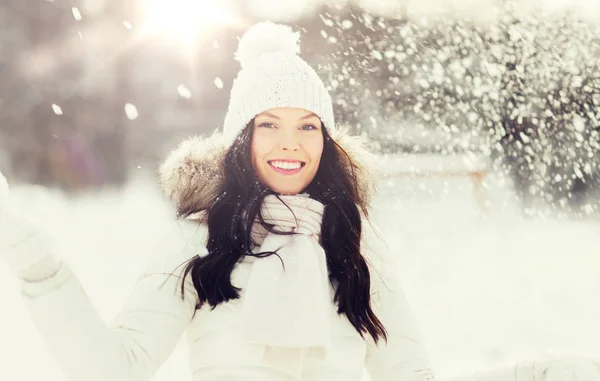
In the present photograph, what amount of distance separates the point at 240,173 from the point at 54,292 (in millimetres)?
623

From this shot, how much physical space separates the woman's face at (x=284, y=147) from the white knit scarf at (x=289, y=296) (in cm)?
10

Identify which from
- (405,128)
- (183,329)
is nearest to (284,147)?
(183,329)

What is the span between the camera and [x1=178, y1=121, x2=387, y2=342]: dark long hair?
1.61 metres

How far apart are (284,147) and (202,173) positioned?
0.23m

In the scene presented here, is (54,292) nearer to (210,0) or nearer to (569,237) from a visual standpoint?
(569,237)

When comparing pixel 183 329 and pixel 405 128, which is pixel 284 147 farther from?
pixel 405 128

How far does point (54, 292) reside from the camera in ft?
4.14

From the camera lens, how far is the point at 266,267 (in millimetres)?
1604

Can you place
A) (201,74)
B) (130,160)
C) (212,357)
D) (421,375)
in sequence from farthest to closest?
(130,160) → (201,74) → (421,375) → (212,357)

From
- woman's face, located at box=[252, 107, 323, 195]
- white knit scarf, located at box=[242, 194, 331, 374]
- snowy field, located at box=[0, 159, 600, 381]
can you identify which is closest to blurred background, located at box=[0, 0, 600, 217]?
snowy field, located at box=[0, 159, 600, 381]

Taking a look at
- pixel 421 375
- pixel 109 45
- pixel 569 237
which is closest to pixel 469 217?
pixel 569 237

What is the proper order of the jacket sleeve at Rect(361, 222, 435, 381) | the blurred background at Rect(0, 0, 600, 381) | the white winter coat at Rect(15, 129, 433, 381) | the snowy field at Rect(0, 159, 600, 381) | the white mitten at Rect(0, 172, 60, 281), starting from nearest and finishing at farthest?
the white mitten at Rect(0, 172, 60, 281), the white winter coat at Rect(15, 129, 433, 381), the jacket sleeve at Rect(361, 222, 435, 381), the snowy field at Rect(0, 159, 600, 381), the blurred background at Rect(0, 0, 600, 381)

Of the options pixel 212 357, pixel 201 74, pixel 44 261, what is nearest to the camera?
pixel 44 261

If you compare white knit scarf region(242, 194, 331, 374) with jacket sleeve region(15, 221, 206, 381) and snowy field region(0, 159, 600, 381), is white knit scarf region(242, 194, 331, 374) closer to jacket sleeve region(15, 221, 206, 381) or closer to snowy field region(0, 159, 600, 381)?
jacket sleeve region(15, 221, 206, 381)
